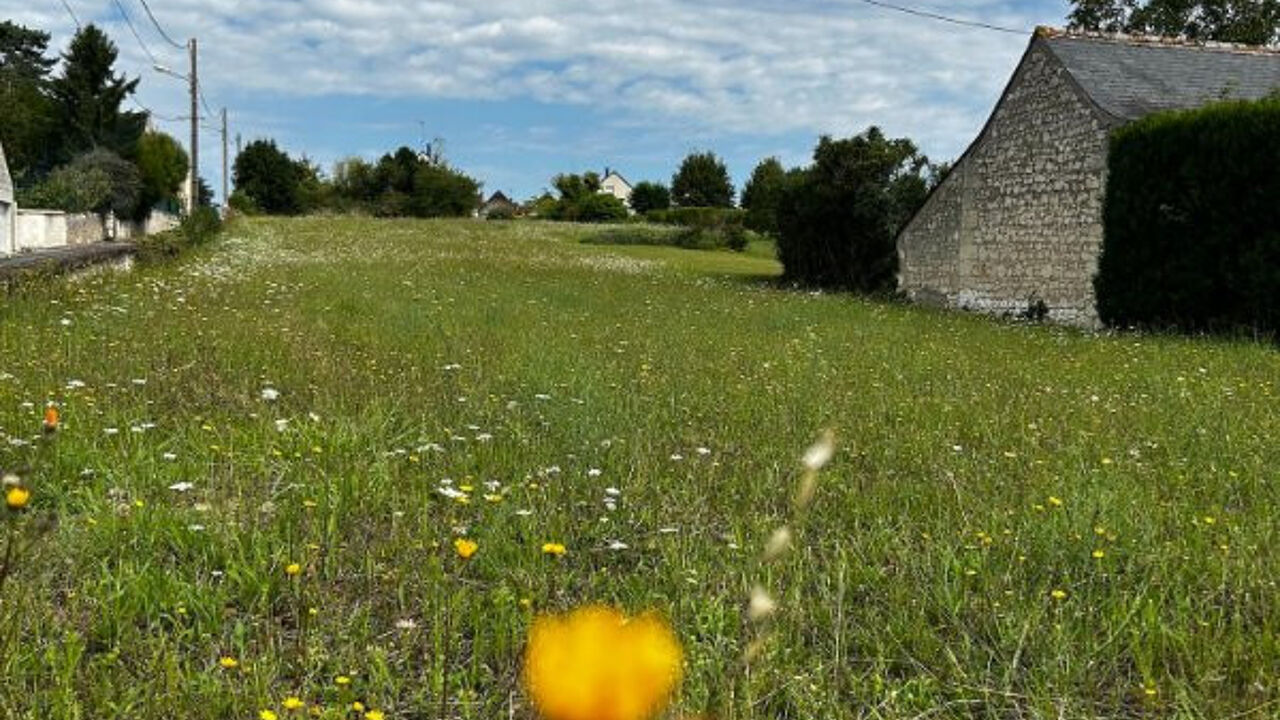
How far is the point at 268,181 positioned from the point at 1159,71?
275ft

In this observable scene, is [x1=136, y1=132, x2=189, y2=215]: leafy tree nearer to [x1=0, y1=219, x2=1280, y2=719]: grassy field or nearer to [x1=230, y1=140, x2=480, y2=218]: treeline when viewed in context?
[x1=230, y1=140, x2=480, y2=218]: treeline

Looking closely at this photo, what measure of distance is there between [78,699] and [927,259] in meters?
22.8

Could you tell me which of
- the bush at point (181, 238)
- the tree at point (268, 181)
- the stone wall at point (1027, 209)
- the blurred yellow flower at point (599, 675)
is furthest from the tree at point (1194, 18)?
the tree at point (268, 181)

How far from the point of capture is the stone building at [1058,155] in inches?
716

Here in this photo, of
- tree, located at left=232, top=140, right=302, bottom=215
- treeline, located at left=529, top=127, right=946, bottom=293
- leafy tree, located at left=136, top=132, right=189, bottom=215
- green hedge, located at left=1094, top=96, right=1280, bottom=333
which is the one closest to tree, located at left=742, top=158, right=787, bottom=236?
treeline, located at left=529, top=127, right=946, bottom=293

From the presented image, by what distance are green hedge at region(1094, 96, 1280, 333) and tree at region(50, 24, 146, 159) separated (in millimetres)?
41528

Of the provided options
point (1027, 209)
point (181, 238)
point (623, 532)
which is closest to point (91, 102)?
point (181, 238)

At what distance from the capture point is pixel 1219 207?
14.4 meters

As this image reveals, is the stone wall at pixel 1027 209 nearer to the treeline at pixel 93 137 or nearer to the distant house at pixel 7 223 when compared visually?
the distant house at pixel 7 223

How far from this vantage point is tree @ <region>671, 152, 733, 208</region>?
88.1m

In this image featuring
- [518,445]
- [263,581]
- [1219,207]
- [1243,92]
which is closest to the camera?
[263,581]

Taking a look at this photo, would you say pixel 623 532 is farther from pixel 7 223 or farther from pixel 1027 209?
pixel 7 223

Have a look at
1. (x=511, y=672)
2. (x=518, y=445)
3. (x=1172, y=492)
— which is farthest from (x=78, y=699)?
(x=1172, y=492)

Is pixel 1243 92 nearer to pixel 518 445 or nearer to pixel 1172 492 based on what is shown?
pixel 1172 492
